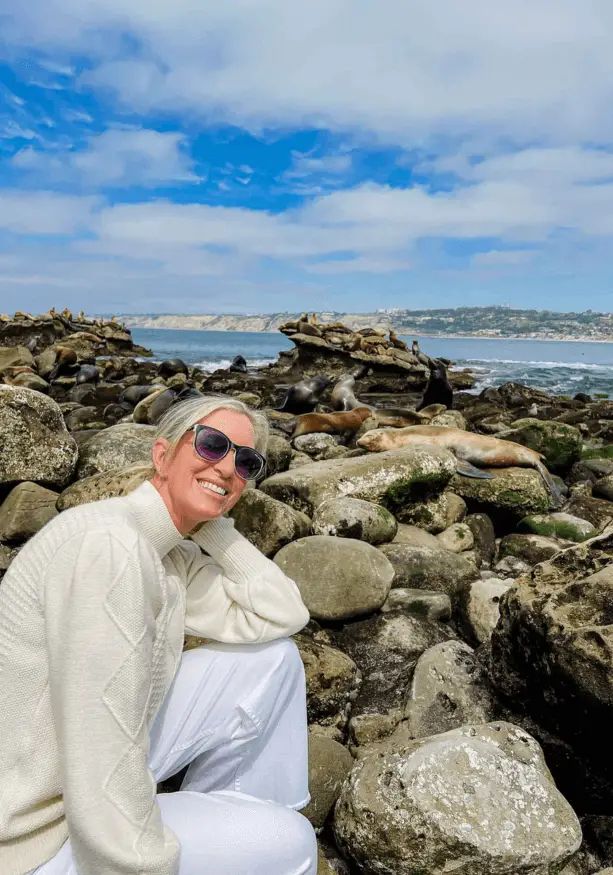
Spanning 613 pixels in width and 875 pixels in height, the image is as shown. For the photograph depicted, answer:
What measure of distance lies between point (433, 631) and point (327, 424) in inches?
310

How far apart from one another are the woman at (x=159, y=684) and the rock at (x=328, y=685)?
1.38 metres

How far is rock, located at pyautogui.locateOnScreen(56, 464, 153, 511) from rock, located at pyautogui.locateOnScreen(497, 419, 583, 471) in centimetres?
731

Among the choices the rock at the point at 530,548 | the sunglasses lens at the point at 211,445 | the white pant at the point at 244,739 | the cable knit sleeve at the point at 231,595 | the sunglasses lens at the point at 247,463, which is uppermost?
the sunglasses lens at the point at 211,445

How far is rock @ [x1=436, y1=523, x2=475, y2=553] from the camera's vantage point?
24.9ft

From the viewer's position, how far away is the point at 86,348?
39.9 meters

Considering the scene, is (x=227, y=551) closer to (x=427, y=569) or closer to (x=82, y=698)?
(x=82, y=698)

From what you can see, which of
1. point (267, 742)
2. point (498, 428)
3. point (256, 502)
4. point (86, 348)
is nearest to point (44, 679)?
point (267, 742)

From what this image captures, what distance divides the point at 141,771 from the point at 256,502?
4.52 metres

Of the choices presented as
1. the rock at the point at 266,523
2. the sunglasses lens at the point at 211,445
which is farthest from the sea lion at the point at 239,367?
the sunglasses lens at the point at 211,445

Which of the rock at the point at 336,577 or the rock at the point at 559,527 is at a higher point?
the rock at the point at 336,577

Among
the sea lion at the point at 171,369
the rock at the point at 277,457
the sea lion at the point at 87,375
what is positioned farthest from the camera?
the sea lion at the point at 171,369

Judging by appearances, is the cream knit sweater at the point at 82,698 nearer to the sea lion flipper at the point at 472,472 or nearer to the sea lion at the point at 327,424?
the sea lion flipper at the point at 472,472

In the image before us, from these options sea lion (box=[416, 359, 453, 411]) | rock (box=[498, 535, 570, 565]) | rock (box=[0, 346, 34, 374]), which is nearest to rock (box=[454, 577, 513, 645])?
rock (box=[498, 535, 570, 565])

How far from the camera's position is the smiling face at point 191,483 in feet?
8.34
